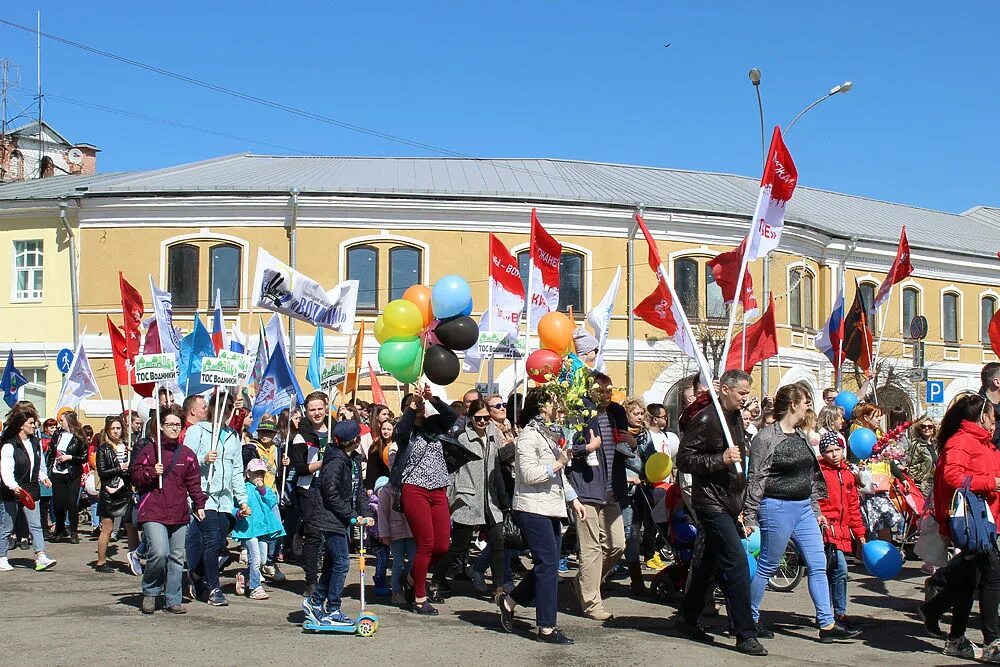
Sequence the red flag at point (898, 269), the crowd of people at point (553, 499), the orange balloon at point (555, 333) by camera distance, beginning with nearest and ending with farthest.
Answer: the crowd of people at point (553, 499) < the orange balloon at point (555, 333) < the red flag at point (898, 269)

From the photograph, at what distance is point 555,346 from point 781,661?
20.7 feet

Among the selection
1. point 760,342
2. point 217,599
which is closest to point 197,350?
point 217,599

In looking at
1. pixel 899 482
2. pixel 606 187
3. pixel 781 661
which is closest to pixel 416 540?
pixel 781 661

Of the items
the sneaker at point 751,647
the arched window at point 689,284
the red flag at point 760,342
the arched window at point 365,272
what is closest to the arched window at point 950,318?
the arched window at point 689,284

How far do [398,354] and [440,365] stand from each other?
2.52ft

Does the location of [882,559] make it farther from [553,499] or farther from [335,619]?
[335,619]

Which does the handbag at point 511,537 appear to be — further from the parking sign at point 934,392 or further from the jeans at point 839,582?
the parking sign at point 934,392

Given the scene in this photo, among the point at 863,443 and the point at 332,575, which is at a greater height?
the point at 863,443

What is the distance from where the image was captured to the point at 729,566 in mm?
8617

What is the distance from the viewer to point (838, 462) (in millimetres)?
9875

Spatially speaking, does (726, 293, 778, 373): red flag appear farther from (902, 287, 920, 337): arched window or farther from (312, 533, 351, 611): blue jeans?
(902, 287, 920, 337): arched window

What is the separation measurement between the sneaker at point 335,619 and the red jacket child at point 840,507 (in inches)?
154

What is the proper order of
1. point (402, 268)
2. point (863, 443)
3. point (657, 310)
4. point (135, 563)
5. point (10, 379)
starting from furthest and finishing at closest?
point (402, 268) < point (10, 379) < point (657, 310) < point (135, 563) < point (863, 443)

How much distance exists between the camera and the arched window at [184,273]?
30281 millimetres
